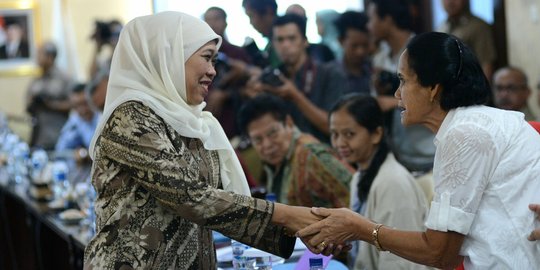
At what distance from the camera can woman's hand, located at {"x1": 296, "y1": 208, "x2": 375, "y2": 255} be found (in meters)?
2.44

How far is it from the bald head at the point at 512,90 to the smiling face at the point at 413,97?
2.69 metres

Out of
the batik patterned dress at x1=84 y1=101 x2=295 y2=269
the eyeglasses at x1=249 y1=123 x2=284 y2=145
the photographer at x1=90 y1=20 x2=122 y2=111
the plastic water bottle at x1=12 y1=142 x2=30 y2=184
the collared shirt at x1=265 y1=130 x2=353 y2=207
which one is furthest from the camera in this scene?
the photographer at x1=90 y1=20 x2=122 y2=111

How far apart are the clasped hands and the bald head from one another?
2.68 metres

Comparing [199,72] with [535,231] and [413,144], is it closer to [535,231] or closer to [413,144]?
[535,231]

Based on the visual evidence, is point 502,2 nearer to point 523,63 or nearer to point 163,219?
point 523,63

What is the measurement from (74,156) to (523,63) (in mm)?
3193

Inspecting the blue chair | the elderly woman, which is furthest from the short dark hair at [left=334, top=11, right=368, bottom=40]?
the elderly woman

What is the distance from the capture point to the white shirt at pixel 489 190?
2.15 meters

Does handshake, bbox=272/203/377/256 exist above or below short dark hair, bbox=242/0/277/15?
below

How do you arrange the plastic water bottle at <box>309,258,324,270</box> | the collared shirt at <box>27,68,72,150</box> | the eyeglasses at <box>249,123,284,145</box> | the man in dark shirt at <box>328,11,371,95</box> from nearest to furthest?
the plastic water bottle at <box>309,258,324,270</box> < the eyeglasses at <box>249,123,284,145</box> < the man in dark shirt at <box>328,11,371,95</box> < the collared shirt at <box>27,68,72,150</box>

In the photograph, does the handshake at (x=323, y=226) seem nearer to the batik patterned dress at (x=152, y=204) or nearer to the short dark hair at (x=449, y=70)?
the batik patterned dress at (x=152, y=204)

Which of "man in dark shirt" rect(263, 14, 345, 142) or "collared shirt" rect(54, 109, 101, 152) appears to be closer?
"man in dark shirt" rect(263, 14, 345, 142)

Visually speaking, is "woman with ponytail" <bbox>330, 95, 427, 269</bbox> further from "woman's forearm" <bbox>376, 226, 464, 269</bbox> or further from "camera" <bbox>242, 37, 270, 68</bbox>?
"camera" <bbox>242, 37, 270, 68</bbox>

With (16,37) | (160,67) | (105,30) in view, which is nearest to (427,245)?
(160,67)
